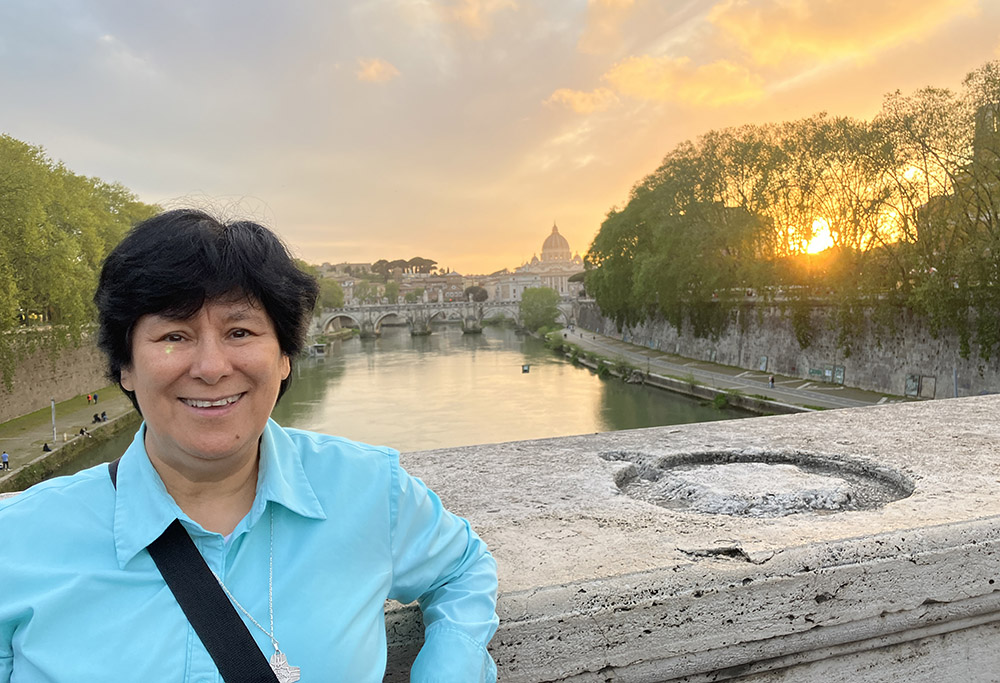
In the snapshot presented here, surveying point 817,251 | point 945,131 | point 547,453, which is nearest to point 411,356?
point 817,251

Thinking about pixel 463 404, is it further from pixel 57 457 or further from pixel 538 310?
pixel 538 310

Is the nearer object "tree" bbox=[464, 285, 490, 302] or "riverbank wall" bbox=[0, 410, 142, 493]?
"riverbank wall" bbox=[0, 410, 142, 493]

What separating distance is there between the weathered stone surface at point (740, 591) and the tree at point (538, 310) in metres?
46.3

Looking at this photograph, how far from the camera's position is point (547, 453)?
6.57 ft

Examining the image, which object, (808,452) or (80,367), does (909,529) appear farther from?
(80,367)

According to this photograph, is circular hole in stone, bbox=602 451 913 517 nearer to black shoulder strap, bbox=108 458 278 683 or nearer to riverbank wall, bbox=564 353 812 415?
black shoulder strap, bbox=108 458 278 683

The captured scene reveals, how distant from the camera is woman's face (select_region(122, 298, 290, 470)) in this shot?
878mm

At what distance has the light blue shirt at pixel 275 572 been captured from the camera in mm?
760

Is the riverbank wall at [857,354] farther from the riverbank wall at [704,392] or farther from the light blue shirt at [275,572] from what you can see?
the light blue shirt at [275,572]

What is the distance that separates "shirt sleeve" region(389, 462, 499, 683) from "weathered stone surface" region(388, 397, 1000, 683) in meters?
0.08

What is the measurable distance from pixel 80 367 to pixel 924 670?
23.6m

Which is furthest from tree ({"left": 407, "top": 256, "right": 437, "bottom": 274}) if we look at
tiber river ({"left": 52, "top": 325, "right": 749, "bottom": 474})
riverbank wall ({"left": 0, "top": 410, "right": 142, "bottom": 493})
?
riverbank wall ({"left": 0, "top": 410, "right": 142, "bottom": 493})

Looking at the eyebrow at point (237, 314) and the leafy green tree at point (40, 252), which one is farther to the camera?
the leafy green tree at point (40, 252)

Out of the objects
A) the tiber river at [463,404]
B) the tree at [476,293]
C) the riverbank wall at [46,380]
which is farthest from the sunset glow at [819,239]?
the tree at [476,293]
